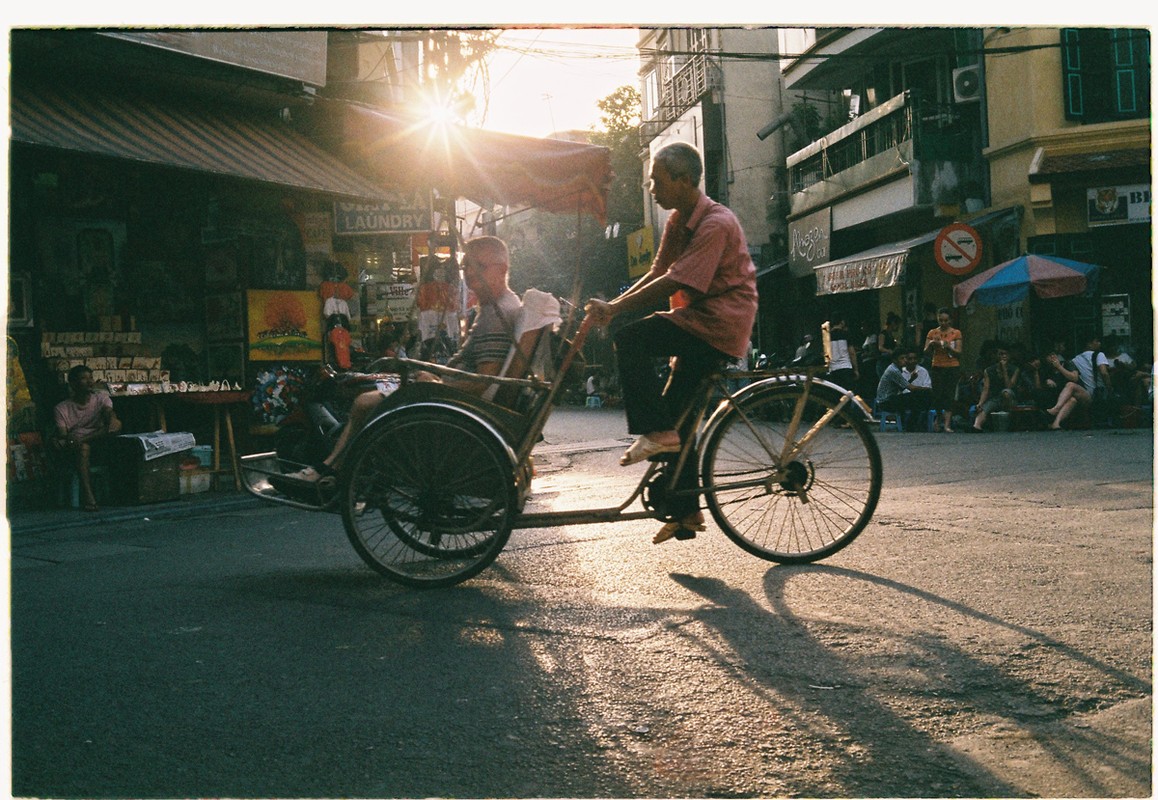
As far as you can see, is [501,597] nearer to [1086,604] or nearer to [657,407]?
[657,407]

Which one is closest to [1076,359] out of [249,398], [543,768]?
[249,398]

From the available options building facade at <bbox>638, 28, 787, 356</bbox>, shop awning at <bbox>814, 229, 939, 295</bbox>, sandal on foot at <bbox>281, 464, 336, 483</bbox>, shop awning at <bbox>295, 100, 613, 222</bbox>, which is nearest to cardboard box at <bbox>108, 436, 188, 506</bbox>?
shop awning at <bbox>295, 100, 613, 222</bbox>

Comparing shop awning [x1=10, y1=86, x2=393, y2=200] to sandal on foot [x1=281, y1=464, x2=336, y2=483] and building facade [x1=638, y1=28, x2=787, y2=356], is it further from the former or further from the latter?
building facade [x1=638, y1=28, x2=787, y2=356]

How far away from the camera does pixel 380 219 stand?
13102 mm

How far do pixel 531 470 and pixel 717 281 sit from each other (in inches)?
46.9

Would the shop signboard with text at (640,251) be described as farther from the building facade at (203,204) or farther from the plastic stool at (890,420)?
the building facade at (203,204)

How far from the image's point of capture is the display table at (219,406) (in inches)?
412

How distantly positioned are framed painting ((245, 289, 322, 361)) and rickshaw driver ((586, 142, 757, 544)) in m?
7.62

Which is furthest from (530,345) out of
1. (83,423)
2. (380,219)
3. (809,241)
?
(809,241)

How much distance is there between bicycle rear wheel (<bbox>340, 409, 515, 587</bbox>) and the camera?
480 centimetres

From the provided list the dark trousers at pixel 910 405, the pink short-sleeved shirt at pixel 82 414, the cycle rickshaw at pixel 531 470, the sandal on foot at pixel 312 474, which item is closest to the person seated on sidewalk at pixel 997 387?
the dark trousers at pixel 910 405

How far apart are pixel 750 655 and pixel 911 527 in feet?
8.84

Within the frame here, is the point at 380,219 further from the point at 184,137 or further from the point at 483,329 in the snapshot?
the point at 483,329

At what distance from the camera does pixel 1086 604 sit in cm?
409
